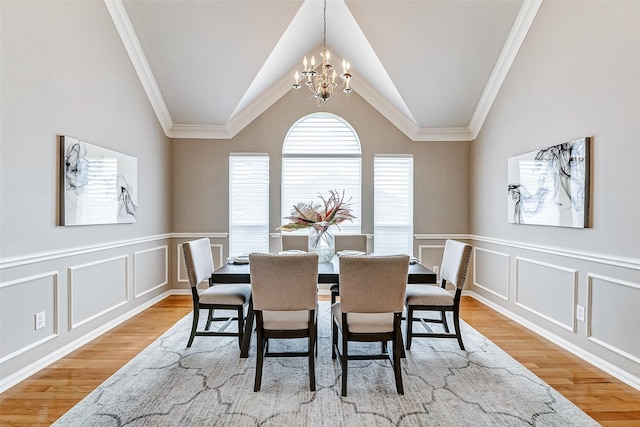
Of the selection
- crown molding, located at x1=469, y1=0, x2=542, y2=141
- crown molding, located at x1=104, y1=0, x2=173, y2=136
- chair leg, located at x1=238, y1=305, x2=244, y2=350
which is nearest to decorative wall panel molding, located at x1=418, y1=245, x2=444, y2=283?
crown molding, located at x1=469, y1=0, x2=542, y2=141

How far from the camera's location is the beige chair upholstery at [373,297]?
2395 millimetres

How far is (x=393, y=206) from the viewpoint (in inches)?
208

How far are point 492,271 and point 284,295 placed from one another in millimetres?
3308

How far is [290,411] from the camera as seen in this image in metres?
2.22

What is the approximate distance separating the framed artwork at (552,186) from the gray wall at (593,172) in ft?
0.27

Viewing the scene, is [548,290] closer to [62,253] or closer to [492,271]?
[492,271]

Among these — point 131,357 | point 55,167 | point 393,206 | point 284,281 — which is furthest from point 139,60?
point 393,206

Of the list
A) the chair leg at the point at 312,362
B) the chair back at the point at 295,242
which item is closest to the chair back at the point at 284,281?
the chair leg at the point at 312,362

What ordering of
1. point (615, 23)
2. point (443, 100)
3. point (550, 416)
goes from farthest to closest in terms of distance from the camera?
point (443, 100), point (615, 23), point (550, 416)

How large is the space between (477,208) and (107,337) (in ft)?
15.6

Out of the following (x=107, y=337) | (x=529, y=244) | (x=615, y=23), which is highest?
(x=615, y=23)

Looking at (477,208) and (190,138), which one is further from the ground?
(190,138)

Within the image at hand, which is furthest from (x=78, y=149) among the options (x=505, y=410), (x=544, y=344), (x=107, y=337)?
(x=544, y=344)

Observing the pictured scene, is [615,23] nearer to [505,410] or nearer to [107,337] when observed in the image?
[505,410]
